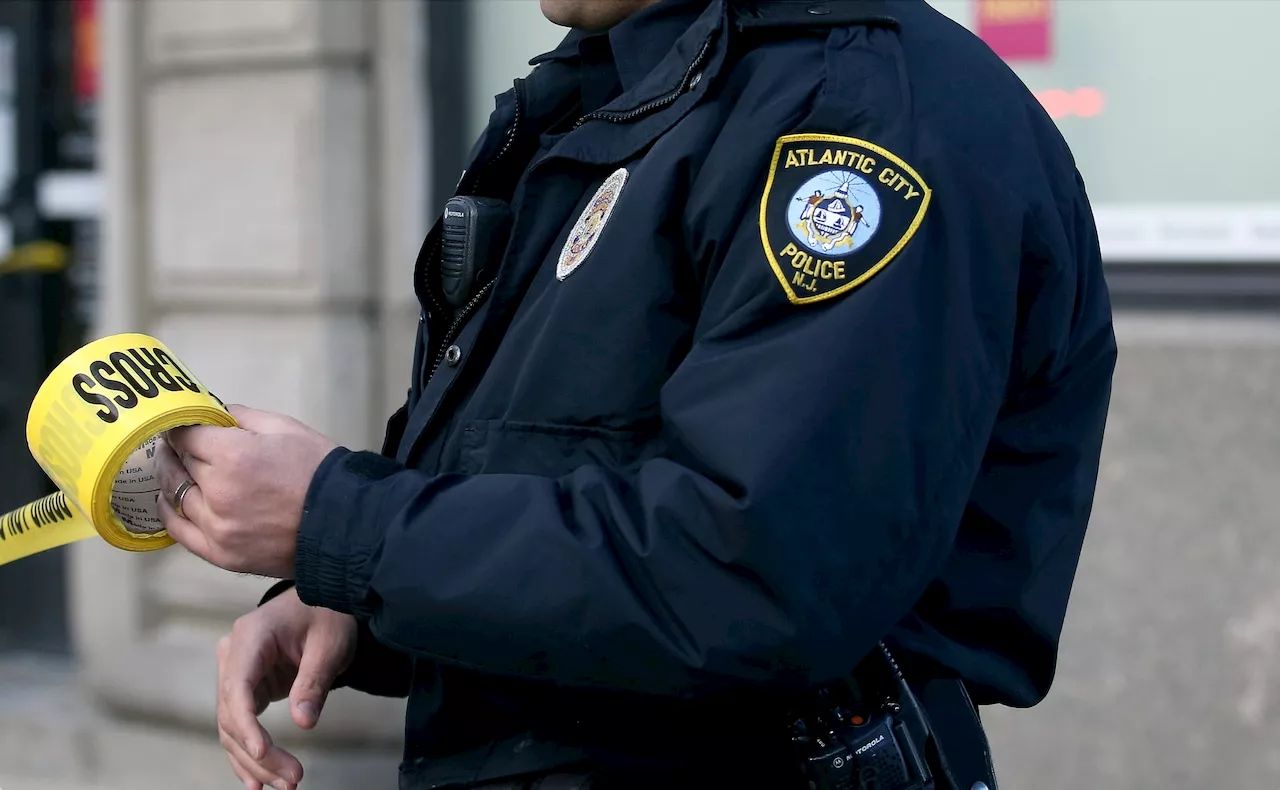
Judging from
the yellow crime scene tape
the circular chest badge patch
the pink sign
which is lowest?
the yellow crime scene tape

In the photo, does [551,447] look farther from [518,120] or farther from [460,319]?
[518,120]

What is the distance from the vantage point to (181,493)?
4.01 ft

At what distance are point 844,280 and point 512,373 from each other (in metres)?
0.34

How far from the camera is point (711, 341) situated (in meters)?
1.08

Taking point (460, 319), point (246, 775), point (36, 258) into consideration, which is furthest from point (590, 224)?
Answer: point (36, 258)

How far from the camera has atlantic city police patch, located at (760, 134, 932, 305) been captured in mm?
Result: 1052

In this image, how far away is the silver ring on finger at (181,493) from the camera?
1.22 m

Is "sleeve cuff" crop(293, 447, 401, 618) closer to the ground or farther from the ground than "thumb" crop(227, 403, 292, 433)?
closer to the ground

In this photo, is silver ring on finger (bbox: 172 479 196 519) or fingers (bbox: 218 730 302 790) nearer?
silver ring on finger (bbox: 172 479 196 519)

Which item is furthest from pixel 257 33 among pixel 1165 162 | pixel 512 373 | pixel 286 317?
pixel 512 373

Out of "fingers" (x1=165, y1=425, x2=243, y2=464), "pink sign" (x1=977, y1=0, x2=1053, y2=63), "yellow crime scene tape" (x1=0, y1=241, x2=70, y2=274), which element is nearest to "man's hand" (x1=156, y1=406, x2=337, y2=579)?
"fingers" (x1=165, y1=425, x2=243, y2=464)

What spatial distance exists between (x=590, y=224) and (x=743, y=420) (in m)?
0.28

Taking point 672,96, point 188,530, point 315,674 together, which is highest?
point 672,96

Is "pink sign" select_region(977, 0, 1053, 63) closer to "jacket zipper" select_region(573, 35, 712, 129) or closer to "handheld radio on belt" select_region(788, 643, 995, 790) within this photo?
"jacket zipper" select_region(573, 35, 712, 129)
